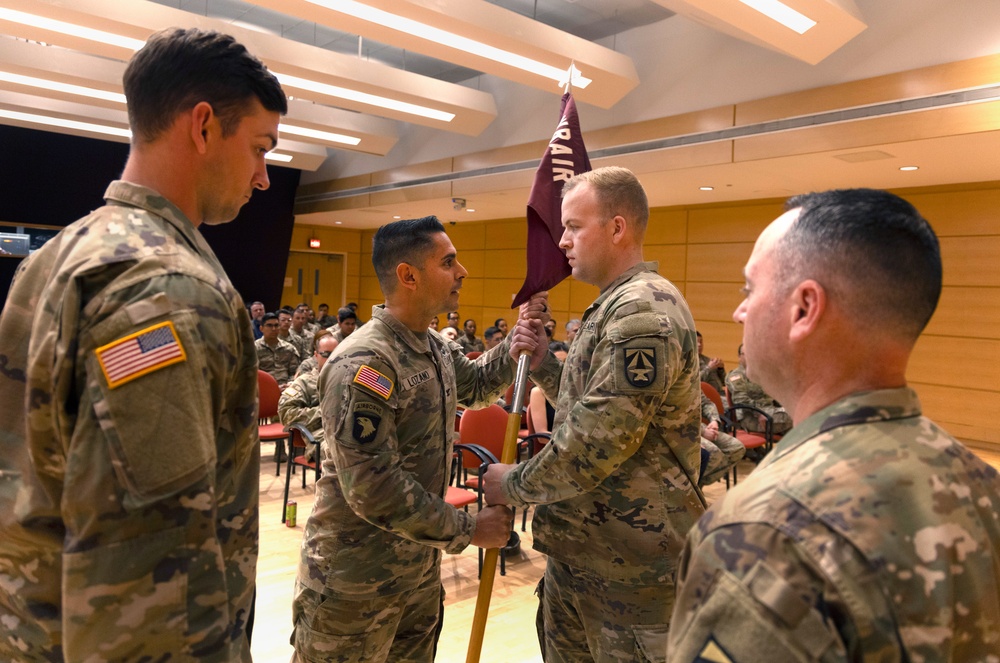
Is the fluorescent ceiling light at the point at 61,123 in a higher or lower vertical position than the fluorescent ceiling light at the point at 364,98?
higher

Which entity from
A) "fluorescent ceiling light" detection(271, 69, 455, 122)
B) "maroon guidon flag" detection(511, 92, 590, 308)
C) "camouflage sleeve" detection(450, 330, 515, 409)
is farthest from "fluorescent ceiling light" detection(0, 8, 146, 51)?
"camouflage sleeve" detection(450, 330, 515, 409)

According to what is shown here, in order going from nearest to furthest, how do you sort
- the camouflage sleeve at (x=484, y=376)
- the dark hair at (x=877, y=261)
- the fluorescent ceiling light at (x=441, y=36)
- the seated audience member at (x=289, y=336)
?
1. the dark hair at (x=877, y=261)
2. the camouflage sleeve at (x=484, y=376)
3. the fluorescent ceiling light at (x=441, y=36)
4. the seated audience member at (x=289, y=336)

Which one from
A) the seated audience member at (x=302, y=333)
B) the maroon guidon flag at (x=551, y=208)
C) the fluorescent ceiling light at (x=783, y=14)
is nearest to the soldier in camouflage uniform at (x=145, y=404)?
the maroon guidon flag at (x=551, y=208)

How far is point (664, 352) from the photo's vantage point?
1.71 m

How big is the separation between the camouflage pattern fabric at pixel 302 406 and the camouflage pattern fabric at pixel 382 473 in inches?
109

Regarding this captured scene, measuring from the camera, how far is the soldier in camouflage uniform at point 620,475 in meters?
1.71

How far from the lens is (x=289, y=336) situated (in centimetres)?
895

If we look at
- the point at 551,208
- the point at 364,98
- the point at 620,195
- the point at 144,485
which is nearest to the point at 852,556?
the point at 144,485

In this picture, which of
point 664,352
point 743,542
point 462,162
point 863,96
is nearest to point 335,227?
point 462,162

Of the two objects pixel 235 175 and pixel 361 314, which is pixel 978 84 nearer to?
pixel 235 175

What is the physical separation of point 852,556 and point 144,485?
0.82 m

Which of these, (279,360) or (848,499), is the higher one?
(848,499)

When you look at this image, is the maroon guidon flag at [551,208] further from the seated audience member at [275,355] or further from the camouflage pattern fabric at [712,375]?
the seated audience member at [275,355]

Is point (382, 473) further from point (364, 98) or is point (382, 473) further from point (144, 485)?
point (364, 98)
